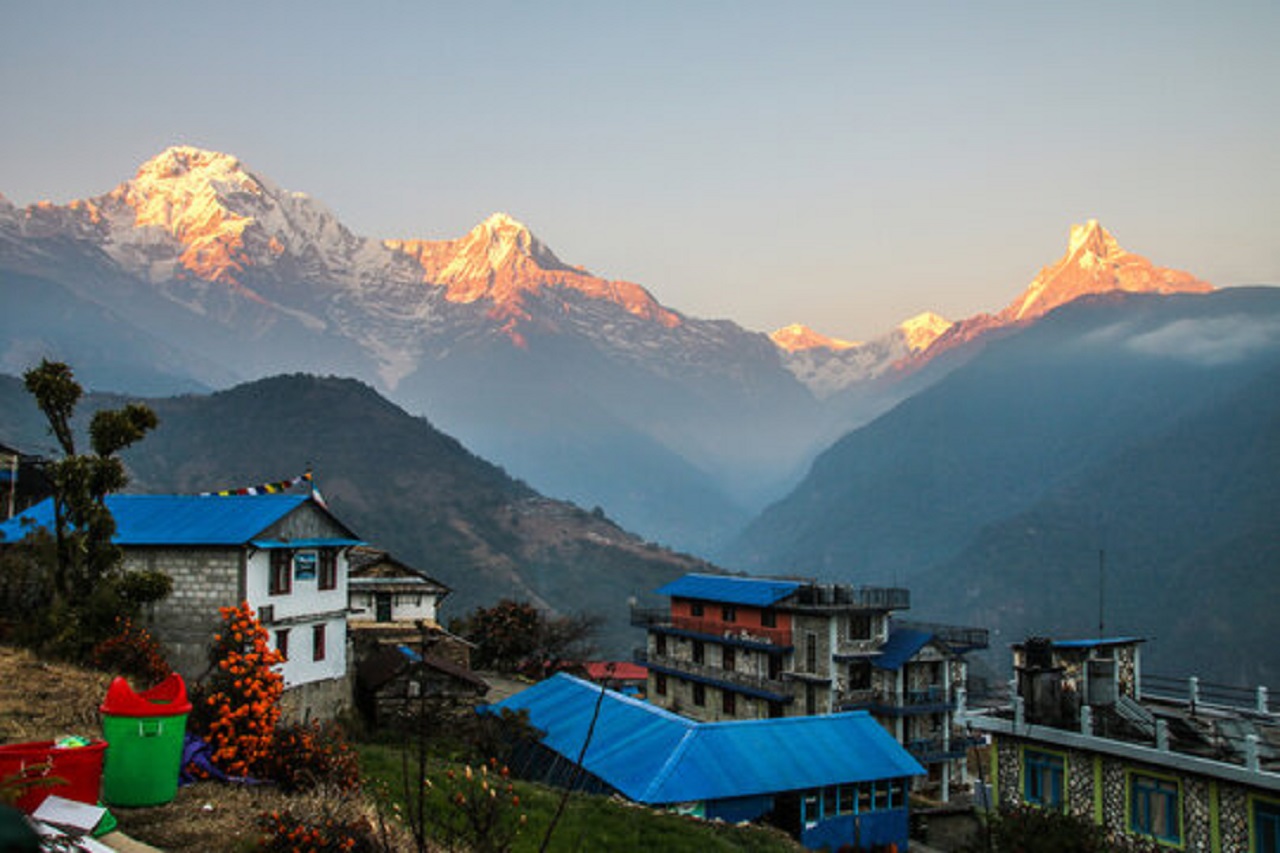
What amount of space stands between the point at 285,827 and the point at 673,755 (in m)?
17.9

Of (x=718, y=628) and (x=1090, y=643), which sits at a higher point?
(x=1090, y=643)

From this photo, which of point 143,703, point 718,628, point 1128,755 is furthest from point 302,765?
point 718,628

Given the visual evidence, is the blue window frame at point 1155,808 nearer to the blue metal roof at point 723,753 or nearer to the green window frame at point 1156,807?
the green window frame at point 1156,807

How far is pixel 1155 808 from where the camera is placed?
24.7 metres

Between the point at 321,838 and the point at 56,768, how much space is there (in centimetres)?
317

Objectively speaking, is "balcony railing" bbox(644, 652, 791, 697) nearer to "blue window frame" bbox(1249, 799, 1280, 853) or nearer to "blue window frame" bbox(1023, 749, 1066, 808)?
"blue window frame" bbox(1023, 749, 1066, 808)

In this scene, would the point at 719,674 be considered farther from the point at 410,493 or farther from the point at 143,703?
the point at 410,493

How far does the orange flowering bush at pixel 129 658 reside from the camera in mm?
21859

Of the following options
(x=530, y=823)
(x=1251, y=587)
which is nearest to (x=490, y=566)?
(x=530, y=823)

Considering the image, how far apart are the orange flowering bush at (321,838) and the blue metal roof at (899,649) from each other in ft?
147

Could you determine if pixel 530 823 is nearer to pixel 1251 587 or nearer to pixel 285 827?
pixel 285 827

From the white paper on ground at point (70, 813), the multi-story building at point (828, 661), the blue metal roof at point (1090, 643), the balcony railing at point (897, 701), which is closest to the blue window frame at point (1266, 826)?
the blue metal roof at point (1090, 643)

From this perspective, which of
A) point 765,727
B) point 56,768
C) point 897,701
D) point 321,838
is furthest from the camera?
point 897,701

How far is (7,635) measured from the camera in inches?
917
